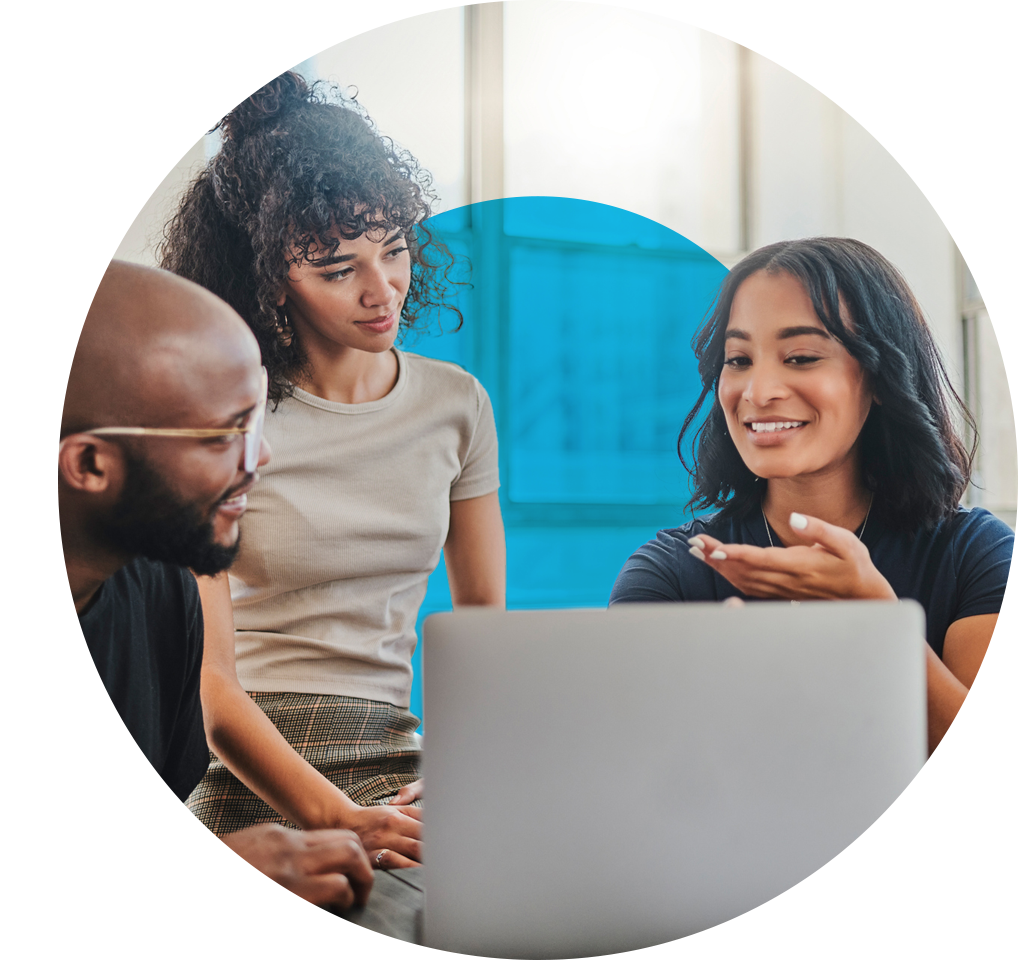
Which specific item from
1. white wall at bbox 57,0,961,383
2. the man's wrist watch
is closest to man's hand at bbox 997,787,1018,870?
the man's wrist watch

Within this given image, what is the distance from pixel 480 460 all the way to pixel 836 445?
2.08 feet

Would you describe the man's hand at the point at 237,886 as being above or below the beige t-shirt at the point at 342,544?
below

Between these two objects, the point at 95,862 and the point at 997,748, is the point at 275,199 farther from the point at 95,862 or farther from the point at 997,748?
the point at 997,748

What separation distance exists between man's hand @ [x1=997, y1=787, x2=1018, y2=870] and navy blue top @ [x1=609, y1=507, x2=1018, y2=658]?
56 cm

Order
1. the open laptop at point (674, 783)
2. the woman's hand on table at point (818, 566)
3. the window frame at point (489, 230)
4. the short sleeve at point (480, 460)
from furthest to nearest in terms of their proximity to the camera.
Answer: the window frame at point (489, 230) → the short sleeve at point (480, 460) → the woman's hand on table at point (818, 566) → the open laptop at point (674, 783)

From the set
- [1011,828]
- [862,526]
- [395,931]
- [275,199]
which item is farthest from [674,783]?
[275,199]

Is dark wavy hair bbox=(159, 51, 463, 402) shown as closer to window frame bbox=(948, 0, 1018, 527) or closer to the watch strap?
the watch strap

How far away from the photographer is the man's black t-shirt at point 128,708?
107 centimetres

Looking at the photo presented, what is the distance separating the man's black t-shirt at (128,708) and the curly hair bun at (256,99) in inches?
33.7

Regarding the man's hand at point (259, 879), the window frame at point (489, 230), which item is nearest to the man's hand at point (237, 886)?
the man's hand at point (259, 879)

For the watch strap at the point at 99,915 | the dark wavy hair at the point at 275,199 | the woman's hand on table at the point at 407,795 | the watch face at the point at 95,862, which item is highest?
the dark wavy hair at the point at 275,199

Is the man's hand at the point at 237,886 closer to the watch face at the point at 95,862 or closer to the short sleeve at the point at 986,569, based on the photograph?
the watch face at the point at 95,862

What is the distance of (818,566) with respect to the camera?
1.34 m
